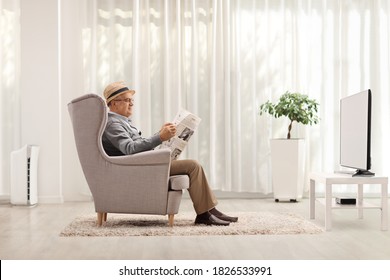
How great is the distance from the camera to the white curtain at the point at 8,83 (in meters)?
7.36

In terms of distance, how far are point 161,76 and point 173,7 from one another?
80 cm

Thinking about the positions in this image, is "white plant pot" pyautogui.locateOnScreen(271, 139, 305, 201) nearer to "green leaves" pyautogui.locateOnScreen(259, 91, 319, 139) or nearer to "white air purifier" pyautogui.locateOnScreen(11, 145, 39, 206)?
"green leaves" pyautogui.locateOnScreen(259, 91, 319, 139)

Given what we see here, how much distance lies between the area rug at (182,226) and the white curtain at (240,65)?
1.87 meters

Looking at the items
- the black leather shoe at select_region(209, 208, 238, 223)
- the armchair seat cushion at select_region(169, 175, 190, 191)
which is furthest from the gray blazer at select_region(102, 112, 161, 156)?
the black leather shoe at select_region(209, 208, 238, 223)

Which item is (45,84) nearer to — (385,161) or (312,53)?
(312,53)

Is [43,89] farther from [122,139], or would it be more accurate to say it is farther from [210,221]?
[210,221]

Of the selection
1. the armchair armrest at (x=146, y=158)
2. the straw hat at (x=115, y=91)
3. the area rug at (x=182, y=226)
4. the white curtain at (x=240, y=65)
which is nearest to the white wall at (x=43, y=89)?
the white curtain at (x=240, y=65)

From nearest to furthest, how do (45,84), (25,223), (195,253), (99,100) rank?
1. (195,253)
2. (99,100)
3. (25,223)
4. (45,84)

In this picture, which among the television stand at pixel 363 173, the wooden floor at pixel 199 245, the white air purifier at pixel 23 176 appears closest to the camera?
the wooden floor at pixel 199 245

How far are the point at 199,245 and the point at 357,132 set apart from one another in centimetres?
178

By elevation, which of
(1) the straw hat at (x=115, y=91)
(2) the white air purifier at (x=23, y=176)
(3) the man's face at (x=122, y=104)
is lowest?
(2) the white air purifier at (x=23, y=176)

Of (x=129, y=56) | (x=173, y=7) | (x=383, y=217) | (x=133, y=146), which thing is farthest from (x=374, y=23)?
(x=133, y=146)

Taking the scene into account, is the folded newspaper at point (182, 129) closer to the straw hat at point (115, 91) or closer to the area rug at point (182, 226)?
the straw hat at point (115, 91)

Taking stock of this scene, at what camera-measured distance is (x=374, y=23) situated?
759 cm
